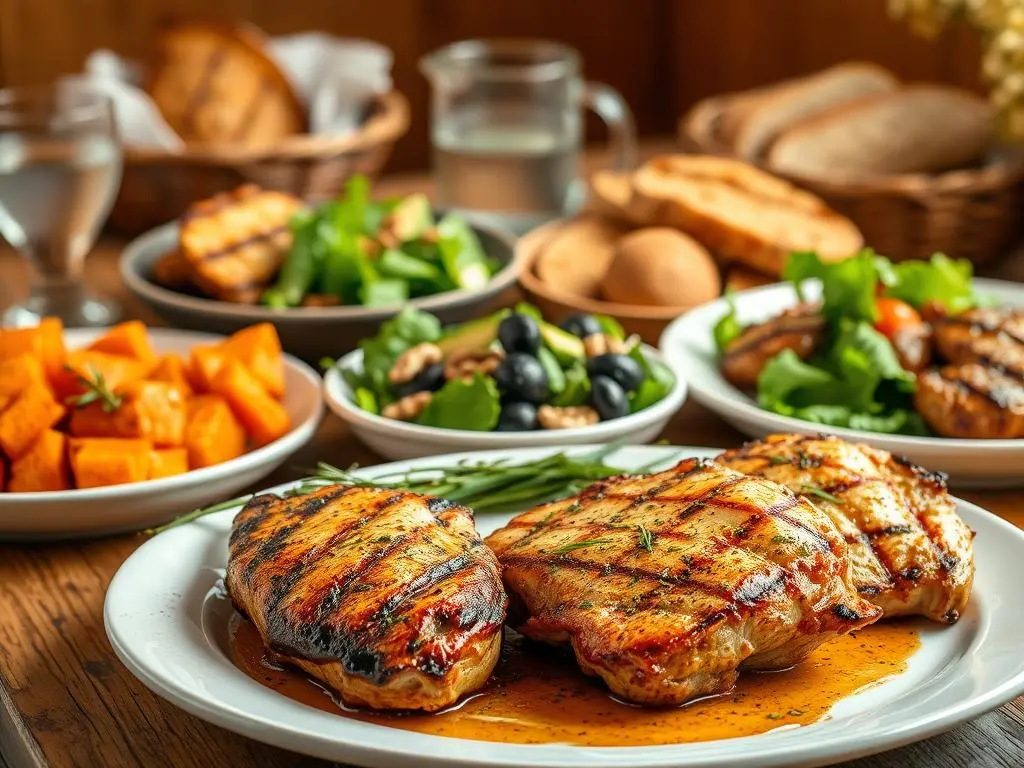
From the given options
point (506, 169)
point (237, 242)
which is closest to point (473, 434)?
point (237, 242)

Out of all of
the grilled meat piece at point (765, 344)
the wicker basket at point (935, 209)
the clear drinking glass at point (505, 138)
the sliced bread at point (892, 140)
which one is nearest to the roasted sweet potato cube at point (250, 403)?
the grilled meat piece at point (765, 344)

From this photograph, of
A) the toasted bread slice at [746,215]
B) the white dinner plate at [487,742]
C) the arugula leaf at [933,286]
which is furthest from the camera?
the toasted bread slice at [746,215]

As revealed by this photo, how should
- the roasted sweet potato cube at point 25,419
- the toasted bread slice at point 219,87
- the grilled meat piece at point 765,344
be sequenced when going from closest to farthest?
1. the roasted sweet potato cube at point 25,419
2. the grilled meat piece at point 765,344
3. the toasted bread slice at point 219,87

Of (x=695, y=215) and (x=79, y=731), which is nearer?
(x=79, y=731)

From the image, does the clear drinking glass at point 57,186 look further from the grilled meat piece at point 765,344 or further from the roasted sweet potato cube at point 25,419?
the grilled meat piece at point 765,344

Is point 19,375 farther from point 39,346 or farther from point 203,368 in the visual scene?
point 203,368

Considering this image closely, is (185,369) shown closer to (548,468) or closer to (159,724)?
(548,468)

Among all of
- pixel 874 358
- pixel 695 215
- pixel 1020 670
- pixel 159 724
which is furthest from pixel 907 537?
pixel 695 215
